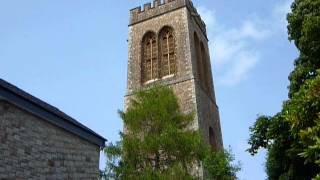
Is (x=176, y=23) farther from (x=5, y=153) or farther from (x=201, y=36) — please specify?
(x=5, y=153)

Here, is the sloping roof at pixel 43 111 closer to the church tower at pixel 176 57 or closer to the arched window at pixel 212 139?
the church tower at pixel 176 57

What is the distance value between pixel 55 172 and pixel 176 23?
16810 millimetres

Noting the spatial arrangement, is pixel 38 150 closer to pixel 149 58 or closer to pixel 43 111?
pixel 43 111

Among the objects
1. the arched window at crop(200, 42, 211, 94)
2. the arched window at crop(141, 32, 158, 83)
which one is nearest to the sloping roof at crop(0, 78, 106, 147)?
the arched window at crop(141, 32, 158, 83)

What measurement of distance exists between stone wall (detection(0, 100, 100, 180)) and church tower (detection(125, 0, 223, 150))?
10923 mm

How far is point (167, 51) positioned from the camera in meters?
24.7

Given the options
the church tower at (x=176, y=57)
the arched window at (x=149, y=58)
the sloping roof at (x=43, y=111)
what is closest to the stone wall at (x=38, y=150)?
the sloping roof at (x=43, y=111)

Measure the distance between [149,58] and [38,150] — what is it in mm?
16346

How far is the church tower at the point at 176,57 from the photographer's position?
2205 cm

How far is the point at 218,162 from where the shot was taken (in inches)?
595

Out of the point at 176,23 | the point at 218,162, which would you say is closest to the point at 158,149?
the point at 218,162

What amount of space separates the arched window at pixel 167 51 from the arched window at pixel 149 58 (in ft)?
1.34

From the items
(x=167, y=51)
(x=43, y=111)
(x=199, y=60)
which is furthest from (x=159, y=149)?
(x=199, y=60)

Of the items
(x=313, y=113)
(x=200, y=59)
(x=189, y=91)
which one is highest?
(x=200, y=59)
